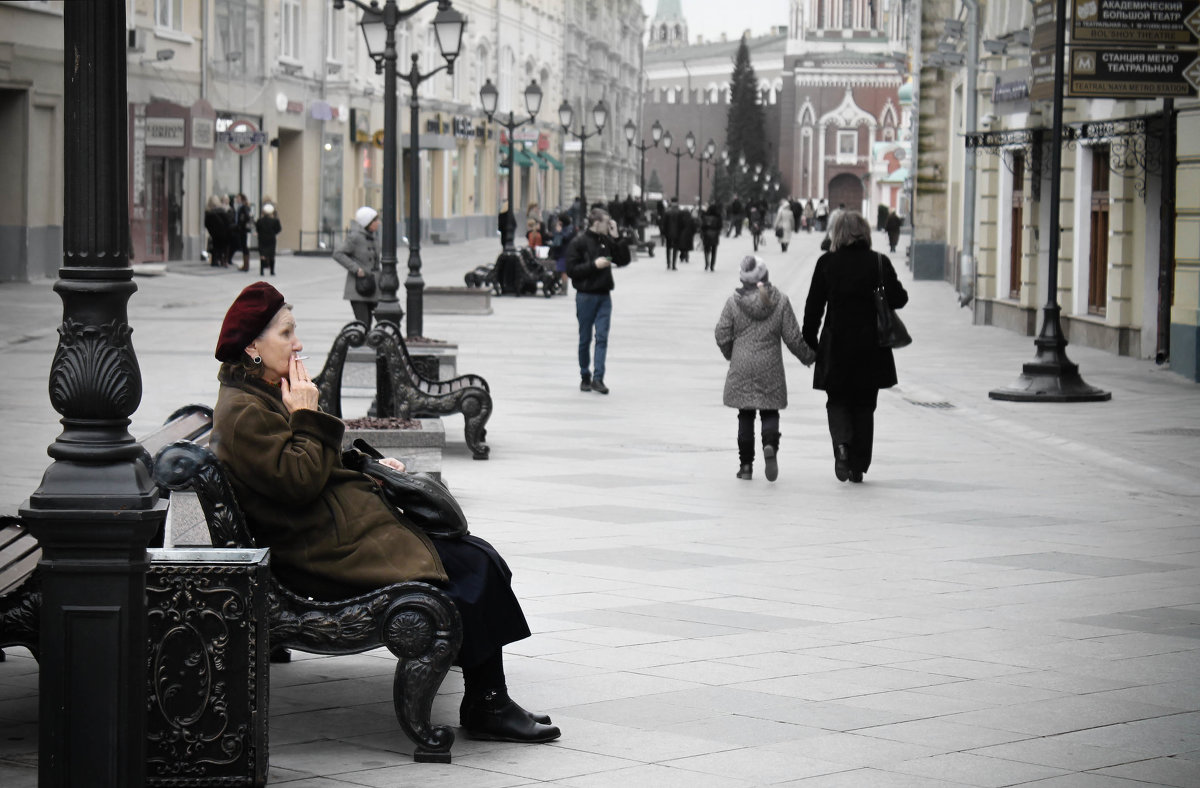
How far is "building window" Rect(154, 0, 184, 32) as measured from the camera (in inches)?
Result: 1535

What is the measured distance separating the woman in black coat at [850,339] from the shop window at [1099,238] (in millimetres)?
11148

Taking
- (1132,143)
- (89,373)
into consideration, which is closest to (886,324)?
(89,373)

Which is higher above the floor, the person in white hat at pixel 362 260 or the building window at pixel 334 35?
the building window at pixel 334 35

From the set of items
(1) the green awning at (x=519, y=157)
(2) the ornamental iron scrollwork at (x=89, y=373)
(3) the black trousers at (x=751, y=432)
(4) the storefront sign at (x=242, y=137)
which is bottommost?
(3) the black trousers at (x=751, y=432)

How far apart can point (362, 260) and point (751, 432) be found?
9272 mm

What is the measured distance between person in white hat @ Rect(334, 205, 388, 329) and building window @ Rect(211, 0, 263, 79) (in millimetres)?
23284

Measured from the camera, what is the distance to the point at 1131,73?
18531 mm

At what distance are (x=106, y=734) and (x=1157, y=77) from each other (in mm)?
16253

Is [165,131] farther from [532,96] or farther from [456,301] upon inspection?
[456,301]

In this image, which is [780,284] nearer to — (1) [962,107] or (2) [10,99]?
(1) [962,107]

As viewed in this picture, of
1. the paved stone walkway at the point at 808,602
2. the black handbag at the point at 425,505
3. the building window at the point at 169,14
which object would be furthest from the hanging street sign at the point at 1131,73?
the building window at the point at 169,14

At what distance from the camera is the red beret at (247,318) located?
5.44 meters

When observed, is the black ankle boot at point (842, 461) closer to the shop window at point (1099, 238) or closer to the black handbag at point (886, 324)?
the black handbag at point (886, 324)

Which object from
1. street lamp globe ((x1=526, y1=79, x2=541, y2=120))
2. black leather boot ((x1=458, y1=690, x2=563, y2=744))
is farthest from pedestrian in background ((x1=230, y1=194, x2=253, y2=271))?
black leather boot ((x1=458, y1=690, x2=563, y2=744))
